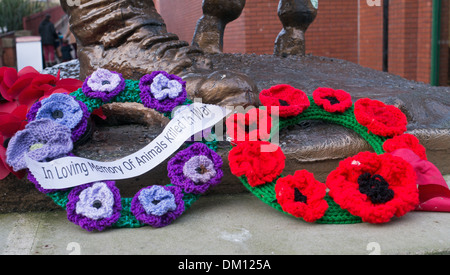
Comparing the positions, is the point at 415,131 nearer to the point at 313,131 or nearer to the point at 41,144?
the point at 313,131

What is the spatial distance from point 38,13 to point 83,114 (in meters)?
18.3

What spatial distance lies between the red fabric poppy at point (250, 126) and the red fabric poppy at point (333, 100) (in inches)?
10.4

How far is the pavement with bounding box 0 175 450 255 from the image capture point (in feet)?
4.80

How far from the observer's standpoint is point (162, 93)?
6.10 ft

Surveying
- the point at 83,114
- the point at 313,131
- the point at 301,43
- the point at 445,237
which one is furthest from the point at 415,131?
the point at 301,43

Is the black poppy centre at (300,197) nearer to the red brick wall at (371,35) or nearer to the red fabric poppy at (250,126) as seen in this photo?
the red fabric poppy at (250,126)

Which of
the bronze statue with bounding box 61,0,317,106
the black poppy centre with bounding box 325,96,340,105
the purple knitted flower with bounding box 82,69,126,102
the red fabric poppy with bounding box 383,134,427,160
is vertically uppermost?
the bronze statue with bounding box 61,0,317,106

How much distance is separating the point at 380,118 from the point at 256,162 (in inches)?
23.2

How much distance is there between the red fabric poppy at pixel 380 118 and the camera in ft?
6.39

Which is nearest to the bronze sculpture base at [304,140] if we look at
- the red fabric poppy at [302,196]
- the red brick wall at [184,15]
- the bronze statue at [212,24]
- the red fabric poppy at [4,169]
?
the red fabric poppy at [4,169]

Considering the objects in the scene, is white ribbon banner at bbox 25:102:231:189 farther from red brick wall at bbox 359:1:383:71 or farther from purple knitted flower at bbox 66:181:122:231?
red brick wall at bbox 359:1:383:71

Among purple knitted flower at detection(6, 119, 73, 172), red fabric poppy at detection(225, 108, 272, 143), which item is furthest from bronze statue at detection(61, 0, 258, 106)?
purple knitted flower at detection(6, 119, 73, 172)

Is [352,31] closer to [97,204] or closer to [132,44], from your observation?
[132,44]

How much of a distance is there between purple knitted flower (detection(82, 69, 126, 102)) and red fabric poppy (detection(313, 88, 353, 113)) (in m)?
0.80
